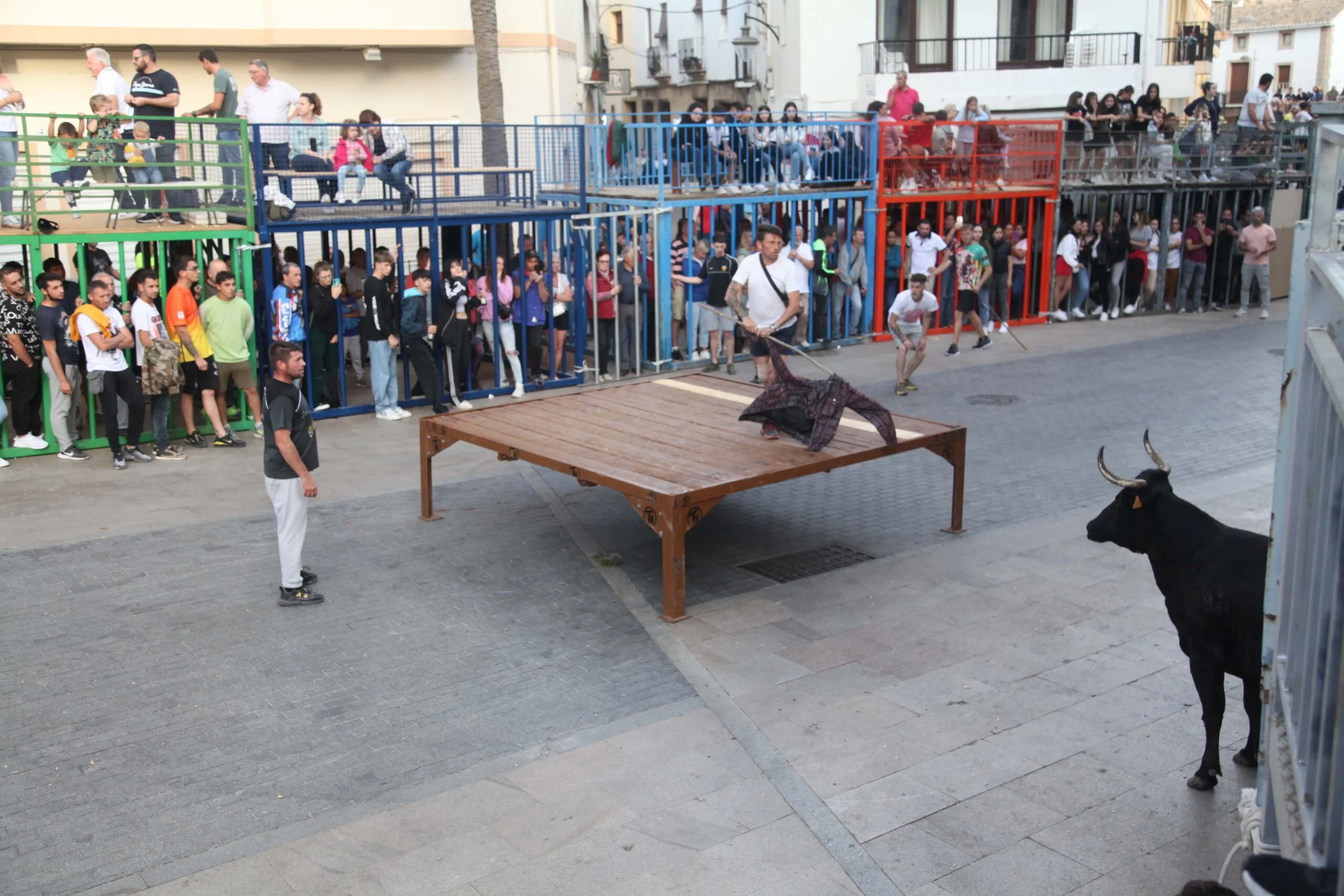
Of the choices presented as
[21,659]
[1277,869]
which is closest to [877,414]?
[21,659]

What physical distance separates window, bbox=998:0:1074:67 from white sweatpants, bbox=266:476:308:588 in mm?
25474

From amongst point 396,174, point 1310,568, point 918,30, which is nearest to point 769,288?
point 396,174

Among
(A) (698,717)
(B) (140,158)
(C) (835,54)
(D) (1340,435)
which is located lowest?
(A) (698,717)

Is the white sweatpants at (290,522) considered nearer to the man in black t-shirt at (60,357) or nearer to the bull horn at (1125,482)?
the man in black t-shirt at (60,357)

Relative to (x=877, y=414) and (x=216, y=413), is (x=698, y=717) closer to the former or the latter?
(x=877, y=414)

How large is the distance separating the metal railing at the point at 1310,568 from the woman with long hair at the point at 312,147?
12.4 meters

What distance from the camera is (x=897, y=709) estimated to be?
23.6 feet

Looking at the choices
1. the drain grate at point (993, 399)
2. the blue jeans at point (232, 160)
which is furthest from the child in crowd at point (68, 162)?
the drain grate at point (993, 399)

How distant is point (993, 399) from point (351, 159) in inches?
326

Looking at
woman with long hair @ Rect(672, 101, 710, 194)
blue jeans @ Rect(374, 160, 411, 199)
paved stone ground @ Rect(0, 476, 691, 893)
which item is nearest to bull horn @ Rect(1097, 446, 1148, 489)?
paved stone ground @ Rect(0, 476, 691, 893)

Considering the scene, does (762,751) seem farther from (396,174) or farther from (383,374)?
(396,174)

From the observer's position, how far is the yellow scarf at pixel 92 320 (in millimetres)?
12250

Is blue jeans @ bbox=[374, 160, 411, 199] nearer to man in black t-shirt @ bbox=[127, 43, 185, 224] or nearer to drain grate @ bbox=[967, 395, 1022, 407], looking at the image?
man in black t-shirt @ bbox=[127, 43, 185, 224]

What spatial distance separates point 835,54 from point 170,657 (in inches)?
977
